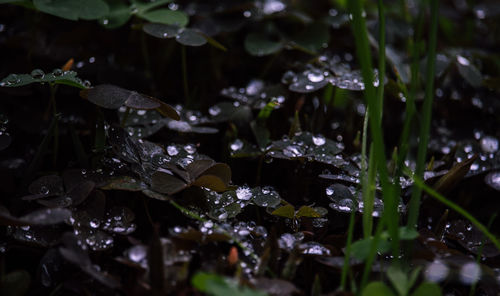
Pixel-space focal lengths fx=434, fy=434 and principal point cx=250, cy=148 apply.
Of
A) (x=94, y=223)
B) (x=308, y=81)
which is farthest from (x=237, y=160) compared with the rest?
(x=94, y=223)

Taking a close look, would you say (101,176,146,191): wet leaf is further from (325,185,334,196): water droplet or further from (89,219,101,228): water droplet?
(325,185,334,196): water droplet

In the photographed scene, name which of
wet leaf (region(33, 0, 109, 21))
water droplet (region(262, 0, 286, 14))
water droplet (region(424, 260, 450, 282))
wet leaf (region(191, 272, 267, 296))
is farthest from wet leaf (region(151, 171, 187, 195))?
water droplet (region(262, 0, 286, 14))

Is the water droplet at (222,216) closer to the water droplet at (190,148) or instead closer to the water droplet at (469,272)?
the water droplet at (190,148)

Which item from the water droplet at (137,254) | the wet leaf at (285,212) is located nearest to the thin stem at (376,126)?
the wet leaf at (285,212)

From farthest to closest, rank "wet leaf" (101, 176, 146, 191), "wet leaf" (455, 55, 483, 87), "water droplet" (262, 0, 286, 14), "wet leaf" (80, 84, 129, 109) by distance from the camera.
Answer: "water droplet" (262, 0, 286, 14) < "wet leaf" (455, 55, 483, 87) < "wet leaf" (80, 84, 129, 109) < "wet leaf" (101, 176, 146, 191)

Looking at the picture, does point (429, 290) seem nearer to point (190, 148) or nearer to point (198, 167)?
point (198, 167)

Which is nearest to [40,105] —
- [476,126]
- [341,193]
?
[341,193]

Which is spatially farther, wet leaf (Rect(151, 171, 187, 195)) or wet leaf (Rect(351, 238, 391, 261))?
wet leaf (Rect(151, 171, 187, 195))
